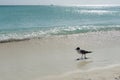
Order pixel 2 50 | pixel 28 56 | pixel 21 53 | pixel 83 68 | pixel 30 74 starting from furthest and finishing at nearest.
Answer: pixel 2 50, pixel 21 53, pixel 28 56, pixel 83 68, pixel 30 74

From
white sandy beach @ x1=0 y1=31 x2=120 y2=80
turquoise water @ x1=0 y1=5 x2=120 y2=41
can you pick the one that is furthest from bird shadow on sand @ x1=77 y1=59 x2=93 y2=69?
turquoise water @ x1=0 y1=5 x2=120 y2=41

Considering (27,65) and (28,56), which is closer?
(27,65)

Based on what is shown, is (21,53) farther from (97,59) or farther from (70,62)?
(97,59)

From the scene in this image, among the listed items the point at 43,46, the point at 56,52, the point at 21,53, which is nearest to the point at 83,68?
the point at 56,52

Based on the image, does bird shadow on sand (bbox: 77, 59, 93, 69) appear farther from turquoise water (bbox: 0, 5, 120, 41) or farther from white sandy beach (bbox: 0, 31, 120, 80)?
turquoise water (bbox: 0, 5, 120, 41)

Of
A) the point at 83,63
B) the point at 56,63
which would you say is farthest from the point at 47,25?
the point at 56,63

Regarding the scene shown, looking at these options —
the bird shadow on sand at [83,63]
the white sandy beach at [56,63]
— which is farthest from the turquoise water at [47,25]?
the bird shadow on sand at [83,63]

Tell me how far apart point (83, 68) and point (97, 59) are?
1.30 meters

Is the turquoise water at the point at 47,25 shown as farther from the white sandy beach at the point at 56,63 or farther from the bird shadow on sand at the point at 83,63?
the bird shadow on sand at the point at 83,63

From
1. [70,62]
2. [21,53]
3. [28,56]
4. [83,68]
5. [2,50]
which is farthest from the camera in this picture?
[2,50]

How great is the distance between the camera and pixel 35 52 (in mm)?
11570

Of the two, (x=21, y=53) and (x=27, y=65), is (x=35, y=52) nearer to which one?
(x=21, y=53)

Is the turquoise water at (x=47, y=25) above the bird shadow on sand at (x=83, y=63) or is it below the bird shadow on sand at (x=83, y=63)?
below

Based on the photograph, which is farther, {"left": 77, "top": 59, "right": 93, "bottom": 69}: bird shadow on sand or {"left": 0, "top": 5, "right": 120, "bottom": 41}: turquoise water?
{"left": 0, "top": 5, "right": 120, "bottom": 41}: turquoise water
